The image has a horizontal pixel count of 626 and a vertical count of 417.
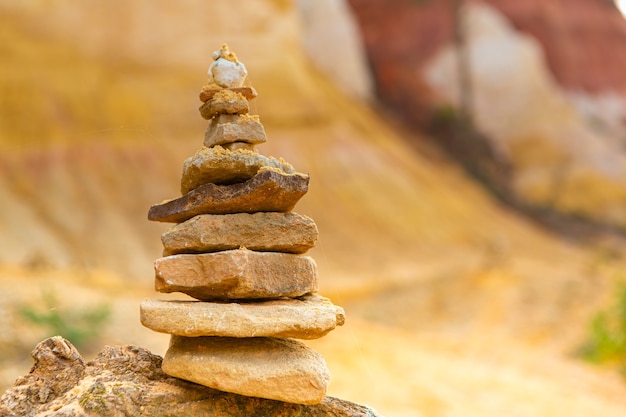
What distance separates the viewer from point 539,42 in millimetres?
32031

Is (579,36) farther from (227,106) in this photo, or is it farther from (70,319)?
(227,106)

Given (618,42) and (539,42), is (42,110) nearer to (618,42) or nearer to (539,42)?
(539,42)

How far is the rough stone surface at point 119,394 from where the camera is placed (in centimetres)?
355

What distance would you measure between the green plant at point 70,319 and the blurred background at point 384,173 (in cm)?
4

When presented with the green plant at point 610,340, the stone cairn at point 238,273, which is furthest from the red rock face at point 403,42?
the stone cairn at point 238,273

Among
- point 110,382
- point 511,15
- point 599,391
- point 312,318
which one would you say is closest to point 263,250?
point 312,318

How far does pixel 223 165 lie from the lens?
12.7 feet

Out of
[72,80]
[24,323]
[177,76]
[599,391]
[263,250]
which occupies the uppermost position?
[177,76]

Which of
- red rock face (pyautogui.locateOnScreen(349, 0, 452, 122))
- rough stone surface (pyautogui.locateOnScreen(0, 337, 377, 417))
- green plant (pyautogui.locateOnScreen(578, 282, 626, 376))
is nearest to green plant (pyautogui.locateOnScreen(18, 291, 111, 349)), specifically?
rough stone surface (pyautogui.locateOnScreen(0, 337, 377, 417))

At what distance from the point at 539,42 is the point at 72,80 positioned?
22.1 metres

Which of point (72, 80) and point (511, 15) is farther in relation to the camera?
point (511, 15)

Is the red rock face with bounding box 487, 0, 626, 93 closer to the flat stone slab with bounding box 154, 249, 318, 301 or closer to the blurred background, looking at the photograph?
the blurred background

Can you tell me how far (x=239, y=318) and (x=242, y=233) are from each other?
502 millimetres

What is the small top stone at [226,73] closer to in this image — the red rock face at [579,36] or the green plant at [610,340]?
the green plant at [610,340]
